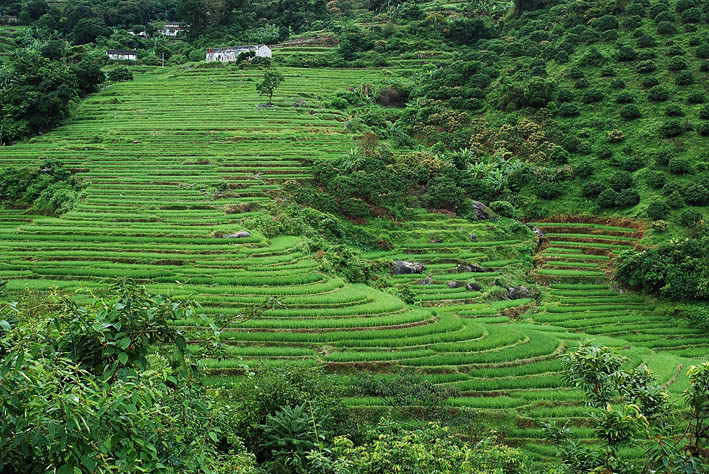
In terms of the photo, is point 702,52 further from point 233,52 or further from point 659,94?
point 233,52

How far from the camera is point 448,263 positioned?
33.8 metres

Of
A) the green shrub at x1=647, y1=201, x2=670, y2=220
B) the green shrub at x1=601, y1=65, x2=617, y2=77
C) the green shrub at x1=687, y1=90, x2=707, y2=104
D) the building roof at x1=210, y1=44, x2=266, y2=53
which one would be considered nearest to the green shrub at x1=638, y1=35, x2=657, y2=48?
the green shrub at x1=601, y1=65, x2=617, y2=77

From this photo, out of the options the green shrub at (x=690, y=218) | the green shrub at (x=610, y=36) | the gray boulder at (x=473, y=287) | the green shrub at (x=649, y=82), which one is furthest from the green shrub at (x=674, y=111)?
the gray boulder at (x=473, y=287)

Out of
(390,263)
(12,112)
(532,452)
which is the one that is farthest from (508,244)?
(12,112)

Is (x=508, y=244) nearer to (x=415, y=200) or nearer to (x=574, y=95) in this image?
(x=415, y=200)

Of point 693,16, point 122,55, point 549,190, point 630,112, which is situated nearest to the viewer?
point 549,190

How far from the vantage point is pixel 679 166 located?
3862cm

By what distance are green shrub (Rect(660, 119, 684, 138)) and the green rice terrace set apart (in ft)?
34.3

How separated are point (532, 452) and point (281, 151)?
1284 inches

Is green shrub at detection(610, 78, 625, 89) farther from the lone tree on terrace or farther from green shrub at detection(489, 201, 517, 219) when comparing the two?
the lone tree on terrace

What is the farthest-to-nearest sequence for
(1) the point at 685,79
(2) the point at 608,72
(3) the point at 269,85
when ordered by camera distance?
(3) the point at 269,85
(2) the point at 608,72
(1) the point at 685,79

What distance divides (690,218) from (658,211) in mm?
1999

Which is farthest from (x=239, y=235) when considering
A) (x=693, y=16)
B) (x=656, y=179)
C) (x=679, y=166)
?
(x=693, y=16)

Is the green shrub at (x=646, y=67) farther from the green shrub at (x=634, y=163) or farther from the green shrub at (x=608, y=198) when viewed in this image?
the green shrub at (x=608, y=198)
